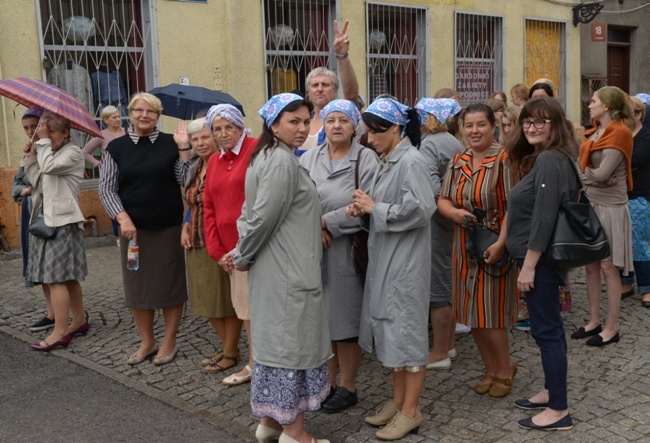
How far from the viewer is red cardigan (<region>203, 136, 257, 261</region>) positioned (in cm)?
455

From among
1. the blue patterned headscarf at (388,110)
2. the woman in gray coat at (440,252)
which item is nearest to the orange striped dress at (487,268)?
the woman in gray coat at (440,252)

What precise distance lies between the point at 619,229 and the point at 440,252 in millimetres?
1639

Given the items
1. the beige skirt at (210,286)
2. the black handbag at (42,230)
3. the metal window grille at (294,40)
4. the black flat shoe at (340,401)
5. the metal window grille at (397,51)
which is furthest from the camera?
the metal window grille at (397,51)

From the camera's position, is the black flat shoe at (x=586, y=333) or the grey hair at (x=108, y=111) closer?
the black flat shoe at (x=586, y=333)

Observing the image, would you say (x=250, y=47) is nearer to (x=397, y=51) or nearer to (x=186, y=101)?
(x=397, y=51)

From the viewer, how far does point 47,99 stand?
17.6 ft

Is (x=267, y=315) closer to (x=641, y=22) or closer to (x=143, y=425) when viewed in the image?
(x=143, y=425)

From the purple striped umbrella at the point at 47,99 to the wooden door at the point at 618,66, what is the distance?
44.6 feet

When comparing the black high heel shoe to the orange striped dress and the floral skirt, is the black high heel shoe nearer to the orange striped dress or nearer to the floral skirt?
the floral skirt

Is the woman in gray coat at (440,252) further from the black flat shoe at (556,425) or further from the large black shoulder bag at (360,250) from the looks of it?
the black flat shoe at (556,425)

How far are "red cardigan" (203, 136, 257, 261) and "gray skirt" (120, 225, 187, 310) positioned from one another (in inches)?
22.8

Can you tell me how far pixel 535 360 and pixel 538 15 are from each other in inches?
415

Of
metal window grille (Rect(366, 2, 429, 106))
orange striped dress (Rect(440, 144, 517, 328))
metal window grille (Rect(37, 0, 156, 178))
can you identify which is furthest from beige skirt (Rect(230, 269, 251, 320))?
metal window grille (Rect(366, 2, 429, 106))

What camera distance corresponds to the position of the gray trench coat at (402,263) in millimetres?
3787
